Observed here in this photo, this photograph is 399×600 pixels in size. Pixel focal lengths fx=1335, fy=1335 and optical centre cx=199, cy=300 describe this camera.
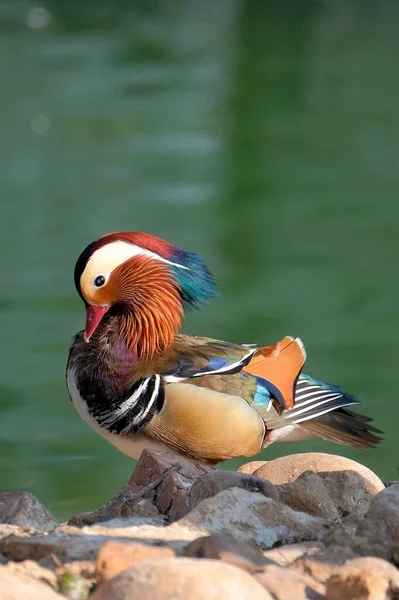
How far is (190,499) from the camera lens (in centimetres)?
263

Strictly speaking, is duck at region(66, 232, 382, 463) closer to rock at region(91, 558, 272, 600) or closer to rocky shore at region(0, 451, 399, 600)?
rocky shore at region(0, 451, 399, 600)

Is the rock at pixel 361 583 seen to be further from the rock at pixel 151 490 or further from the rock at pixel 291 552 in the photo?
the rock at pixel 151 490

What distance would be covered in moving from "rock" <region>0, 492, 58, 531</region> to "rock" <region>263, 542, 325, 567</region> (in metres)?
0.54

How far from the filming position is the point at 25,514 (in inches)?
108

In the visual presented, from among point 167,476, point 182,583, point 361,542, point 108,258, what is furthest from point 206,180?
point 182,583

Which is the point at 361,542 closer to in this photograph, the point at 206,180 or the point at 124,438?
the point at 124,438

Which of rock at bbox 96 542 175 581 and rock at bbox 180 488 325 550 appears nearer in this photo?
rock at bbox 96 542 175 581

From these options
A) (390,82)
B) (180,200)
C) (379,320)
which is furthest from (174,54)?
(379,320)

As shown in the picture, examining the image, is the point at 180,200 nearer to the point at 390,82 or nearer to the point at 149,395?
the point at 390,82

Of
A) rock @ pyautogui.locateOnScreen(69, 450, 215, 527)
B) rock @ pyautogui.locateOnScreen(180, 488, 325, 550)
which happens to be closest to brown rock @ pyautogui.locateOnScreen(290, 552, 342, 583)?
rock @ pyautogui.locateOnScreen(180, 488, 325, 550)

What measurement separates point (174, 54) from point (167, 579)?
39.0 feet

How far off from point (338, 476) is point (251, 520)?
1.72ft

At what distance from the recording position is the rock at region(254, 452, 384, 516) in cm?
292

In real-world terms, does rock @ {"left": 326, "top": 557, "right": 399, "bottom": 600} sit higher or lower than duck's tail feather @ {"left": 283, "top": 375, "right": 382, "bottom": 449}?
higher
